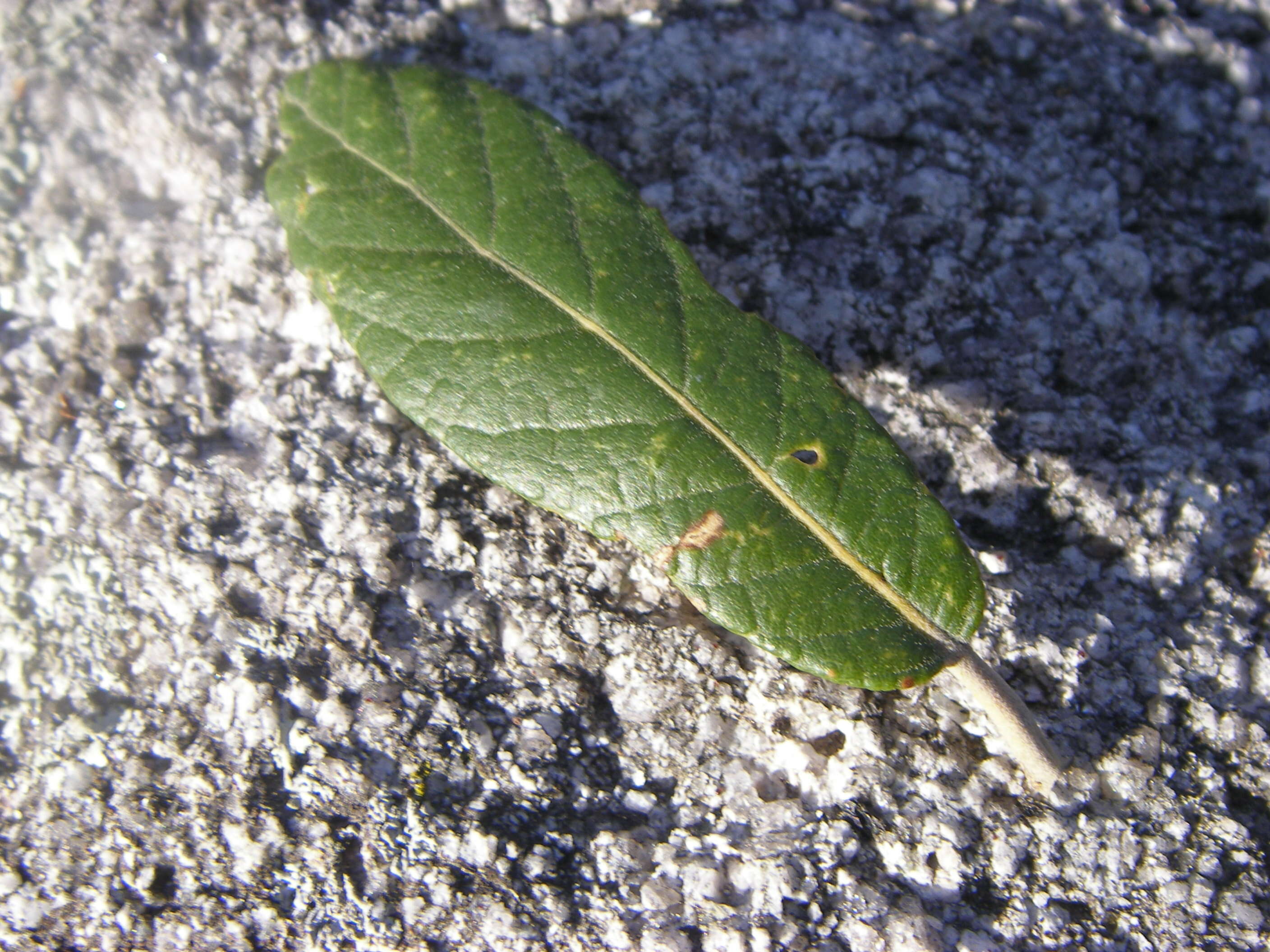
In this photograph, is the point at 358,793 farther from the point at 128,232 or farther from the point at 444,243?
the point at 128,232

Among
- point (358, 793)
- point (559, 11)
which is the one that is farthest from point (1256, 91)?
point (358, 793)

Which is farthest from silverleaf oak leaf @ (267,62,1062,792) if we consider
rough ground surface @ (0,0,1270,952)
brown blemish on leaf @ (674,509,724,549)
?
rough ground surface @ (0,0,1270,952)

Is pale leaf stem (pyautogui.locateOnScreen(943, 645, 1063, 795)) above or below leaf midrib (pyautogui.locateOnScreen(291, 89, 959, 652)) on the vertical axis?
below

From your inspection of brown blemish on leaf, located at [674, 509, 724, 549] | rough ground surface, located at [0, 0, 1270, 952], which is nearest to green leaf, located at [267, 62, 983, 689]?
brown blemish on leaf, located at [674, 509, 724, 549]

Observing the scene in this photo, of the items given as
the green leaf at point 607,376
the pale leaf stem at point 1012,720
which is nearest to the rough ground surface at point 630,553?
the pale leaf stem at point 1012,720

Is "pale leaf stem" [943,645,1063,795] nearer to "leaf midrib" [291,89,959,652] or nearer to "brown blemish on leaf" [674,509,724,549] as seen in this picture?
"leaf midrib" [291,89,959,652]
